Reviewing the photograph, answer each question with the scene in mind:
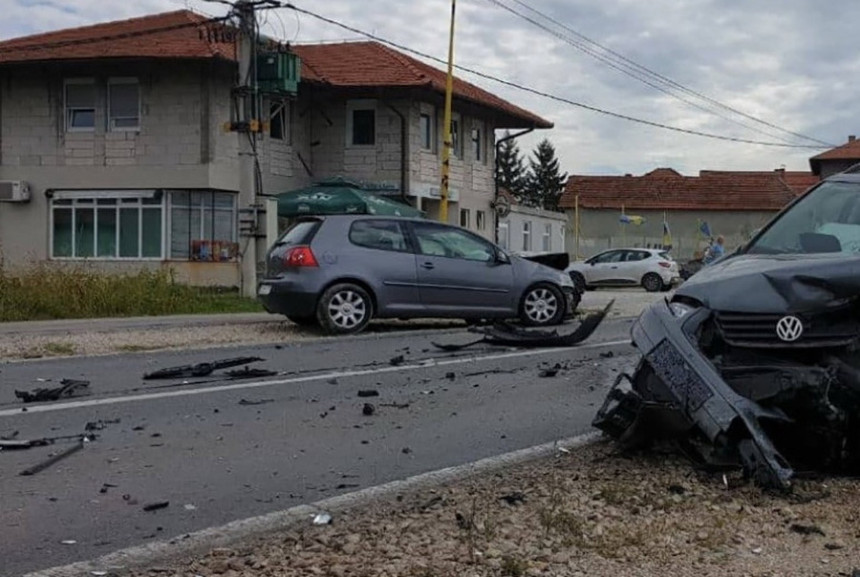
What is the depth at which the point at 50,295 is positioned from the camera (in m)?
17.5

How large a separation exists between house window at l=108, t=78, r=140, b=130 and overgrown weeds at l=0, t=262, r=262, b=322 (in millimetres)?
9170

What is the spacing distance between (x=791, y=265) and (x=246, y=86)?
708 inches

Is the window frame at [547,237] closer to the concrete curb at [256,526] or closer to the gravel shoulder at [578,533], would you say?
the concrete curb at [256,526]

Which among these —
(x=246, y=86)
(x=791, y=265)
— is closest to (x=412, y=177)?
(x=246, y=86)

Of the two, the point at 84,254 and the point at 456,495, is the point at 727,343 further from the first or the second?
the point at 84,254

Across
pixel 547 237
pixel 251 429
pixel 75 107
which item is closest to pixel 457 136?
pixel 547 237

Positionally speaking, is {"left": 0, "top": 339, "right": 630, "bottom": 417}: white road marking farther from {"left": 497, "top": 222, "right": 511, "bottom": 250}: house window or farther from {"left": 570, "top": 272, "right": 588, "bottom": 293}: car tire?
{"left": 497, "top": 222, "right": 511, "bottom": 250}: house window

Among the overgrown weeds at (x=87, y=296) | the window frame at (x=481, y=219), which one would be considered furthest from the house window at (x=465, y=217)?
the overgrown weeds at (x=87, y=296)

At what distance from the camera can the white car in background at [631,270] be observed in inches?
1314

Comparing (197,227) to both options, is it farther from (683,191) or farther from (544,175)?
(544,175)

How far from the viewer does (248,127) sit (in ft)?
71.3

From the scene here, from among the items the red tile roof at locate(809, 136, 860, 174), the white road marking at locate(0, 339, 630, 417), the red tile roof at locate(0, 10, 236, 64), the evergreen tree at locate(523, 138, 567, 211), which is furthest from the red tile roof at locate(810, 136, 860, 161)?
the white road marking at locate(0, 339, 630, 417)

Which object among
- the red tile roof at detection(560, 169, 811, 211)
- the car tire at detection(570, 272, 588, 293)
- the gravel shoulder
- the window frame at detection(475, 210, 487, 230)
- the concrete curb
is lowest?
the concrete curb

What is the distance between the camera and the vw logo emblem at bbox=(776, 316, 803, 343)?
516 centimetres
